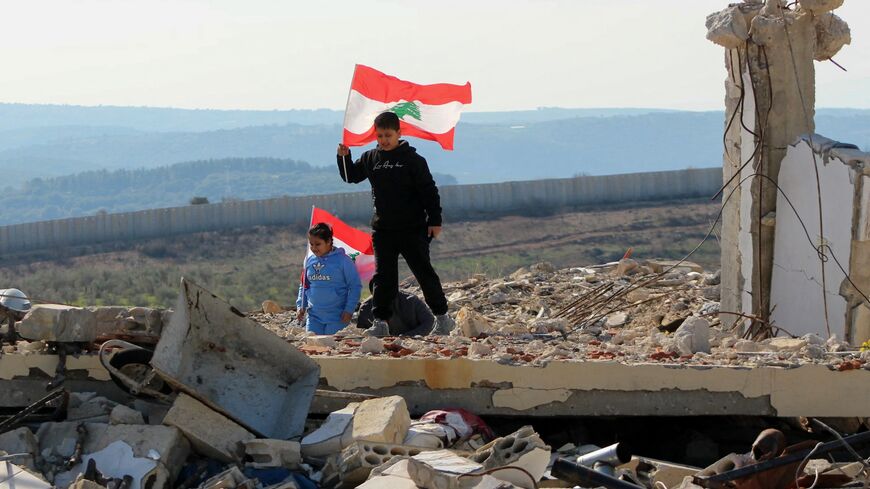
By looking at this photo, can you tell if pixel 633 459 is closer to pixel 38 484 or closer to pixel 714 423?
pixel 714 423

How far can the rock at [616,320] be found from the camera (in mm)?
12406

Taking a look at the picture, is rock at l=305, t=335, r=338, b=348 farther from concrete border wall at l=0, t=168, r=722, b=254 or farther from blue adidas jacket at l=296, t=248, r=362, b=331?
concrete border wall at l=0, t=168, r=722, b=254

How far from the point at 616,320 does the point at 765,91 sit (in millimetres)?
3005

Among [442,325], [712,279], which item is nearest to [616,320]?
[712,279]

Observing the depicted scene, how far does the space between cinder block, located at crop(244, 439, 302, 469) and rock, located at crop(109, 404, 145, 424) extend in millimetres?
697

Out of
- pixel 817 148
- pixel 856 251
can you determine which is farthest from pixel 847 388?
pixel 817 148

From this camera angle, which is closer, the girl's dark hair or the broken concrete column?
the girl's dark hair

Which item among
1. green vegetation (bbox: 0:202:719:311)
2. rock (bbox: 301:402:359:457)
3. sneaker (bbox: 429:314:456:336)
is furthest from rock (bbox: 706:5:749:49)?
green vegetation (bbox: 0:202:719:311)

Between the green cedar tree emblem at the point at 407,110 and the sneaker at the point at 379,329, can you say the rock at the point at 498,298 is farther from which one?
the sneaker at the point at 379,329

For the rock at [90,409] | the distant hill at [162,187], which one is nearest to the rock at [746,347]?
the rock at [90,409]

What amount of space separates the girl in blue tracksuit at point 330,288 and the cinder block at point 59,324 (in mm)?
2183

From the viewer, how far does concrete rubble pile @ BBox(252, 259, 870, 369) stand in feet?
24.7

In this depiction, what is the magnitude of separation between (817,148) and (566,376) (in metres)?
3.57

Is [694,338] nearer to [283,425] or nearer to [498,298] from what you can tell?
[283,425]
